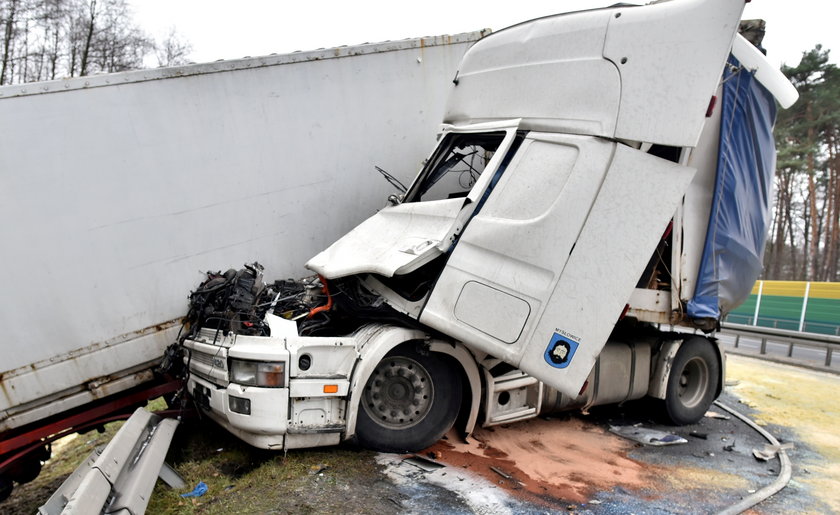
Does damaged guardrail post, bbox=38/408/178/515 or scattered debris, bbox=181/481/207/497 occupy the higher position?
damaged guardrail post, bbox=38/408/178/515

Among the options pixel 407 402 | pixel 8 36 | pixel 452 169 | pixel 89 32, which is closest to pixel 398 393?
pixel 407 402

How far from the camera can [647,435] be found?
5203 millimetres

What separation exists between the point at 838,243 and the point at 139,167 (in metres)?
28.4

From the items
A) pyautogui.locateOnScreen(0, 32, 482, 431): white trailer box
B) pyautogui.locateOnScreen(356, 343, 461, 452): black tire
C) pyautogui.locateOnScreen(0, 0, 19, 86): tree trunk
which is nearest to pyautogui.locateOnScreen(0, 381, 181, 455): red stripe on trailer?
pyautogui.locateOnScreen(0, 32, 482, 431): white trailer box

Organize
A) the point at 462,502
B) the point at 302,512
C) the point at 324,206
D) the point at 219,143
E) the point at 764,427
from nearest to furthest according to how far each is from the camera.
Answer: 1. the point at 302,512
2. the point at 462,502
3. the point at 219,143
4. the point at 324,206
5. the point at 764,427

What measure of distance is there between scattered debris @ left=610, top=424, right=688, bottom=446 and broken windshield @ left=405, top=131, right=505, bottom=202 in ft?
9.05

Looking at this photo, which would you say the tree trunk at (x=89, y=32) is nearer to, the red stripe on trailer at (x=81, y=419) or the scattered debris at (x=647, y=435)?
the red stripe on trailer at (x=81, y=419)

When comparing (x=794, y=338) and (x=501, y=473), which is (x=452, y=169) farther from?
(x=794, y=338)

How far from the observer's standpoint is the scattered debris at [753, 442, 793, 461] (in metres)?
4.69

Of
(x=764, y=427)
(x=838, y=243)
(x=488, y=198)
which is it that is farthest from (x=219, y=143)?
(x=838, y=243)

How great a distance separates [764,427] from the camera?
5.62m

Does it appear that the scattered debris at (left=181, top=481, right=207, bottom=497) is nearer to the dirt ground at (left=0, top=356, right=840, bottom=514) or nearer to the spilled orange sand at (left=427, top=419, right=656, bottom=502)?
the dirt ground at (left=0, top=356, right=840, bottom=514)

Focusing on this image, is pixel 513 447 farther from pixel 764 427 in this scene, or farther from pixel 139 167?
pixel 139 167

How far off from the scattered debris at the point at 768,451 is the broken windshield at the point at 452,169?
3.33 metres
